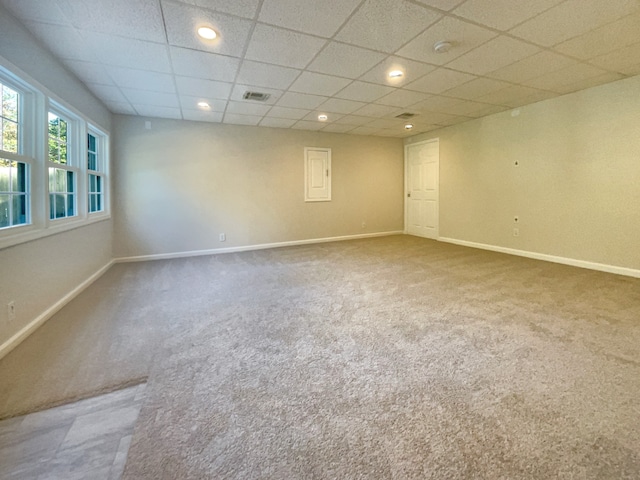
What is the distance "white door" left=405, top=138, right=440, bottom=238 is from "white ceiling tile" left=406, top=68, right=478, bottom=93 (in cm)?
272

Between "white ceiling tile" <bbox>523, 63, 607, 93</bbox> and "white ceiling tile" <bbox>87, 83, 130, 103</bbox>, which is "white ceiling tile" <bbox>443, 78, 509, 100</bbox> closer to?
"white ceiling tile" <bbox>523, 63, 607, 93</bbox>

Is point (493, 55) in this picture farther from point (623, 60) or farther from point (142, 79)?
point (142, 79)

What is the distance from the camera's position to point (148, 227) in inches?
199

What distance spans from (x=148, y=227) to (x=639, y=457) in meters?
5.89

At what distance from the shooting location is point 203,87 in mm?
3717

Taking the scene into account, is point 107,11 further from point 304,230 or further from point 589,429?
point 304,230

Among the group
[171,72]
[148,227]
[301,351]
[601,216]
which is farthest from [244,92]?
[601,216]

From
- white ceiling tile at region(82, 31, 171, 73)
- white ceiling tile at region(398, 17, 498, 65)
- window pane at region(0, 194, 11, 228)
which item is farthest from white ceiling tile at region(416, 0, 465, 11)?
window pane at region(0, 194, 11, 228)

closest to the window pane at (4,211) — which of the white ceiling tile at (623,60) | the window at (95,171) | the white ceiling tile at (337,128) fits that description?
the window at (95,171)

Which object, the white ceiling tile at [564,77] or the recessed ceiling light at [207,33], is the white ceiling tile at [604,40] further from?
the recessed ceiling light at [207,33]

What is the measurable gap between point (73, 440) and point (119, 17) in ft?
9.42

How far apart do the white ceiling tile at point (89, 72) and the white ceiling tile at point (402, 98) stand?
3487 mm

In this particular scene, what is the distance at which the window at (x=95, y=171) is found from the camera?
4160mm

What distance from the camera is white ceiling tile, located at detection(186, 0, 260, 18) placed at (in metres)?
2.12
